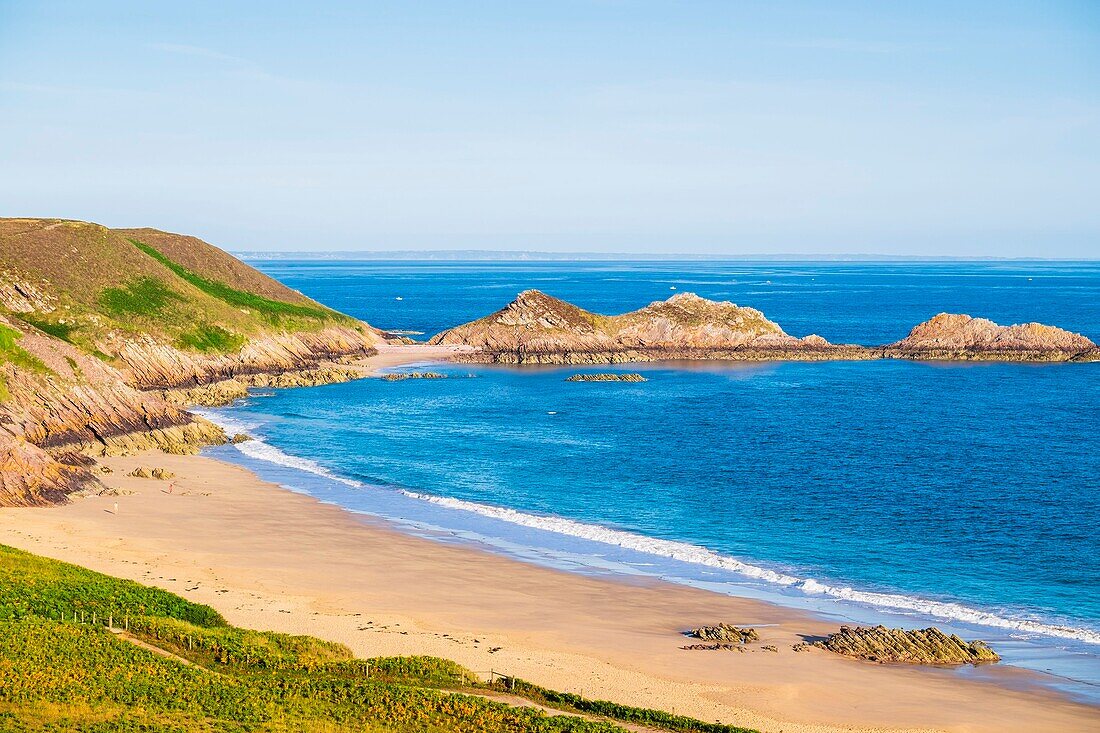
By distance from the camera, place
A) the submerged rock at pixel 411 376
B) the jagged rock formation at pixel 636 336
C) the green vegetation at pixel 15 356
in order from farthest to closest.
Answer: the jagged rock formation at pixel 636 336
the submerged rock at pixel 411 376
the green vegetation at pixel 15 356

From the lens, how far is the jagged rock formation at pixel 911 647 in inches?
1499

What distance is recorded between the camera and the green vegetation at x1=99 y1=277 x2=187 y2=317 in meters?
118

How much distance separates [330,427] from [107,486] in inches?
1092

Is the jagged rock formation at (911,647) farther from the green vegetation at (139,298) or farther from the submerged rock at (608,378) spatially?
the green vegetation at (139,298)

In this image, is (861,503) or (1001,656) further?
(861,503)

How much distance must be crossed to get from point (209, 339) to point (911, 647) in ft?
316

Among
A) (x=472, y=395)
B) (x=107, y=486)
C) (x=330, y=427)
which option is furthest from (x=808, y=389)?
(x=107, y=486)

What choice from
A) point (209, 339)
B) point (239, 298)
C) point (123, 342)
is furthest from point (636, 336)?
point (123, 342)

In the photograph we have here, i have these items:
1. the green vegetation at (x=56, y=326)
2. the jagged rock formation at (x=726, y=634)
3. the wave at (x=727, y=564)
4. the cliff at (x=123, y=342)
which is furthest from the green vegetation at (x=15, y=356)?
the jagged rock formation at (x=726, y=634)

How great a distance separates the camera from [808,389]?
11644 centimetres

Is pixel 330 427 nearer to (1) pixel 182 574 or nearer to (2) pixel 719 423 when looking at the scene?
(2) pixel 719 423

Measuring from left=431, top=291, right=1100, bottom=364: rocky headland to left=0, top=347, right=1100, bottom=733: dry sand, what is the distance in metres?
86.6

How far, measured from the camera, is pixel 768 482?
225 feet

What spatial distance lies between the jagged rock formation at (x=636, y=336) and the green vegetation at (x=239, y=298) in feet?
68.5
